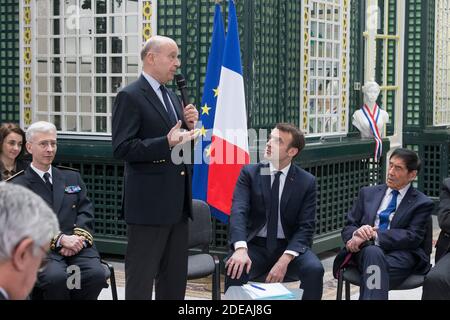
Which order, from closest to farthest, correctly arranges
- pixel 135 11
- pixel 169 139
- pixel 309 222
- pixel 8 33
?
pixel 169 139 → pixel 309 222 → pixel 135 11 → pixel 8 33

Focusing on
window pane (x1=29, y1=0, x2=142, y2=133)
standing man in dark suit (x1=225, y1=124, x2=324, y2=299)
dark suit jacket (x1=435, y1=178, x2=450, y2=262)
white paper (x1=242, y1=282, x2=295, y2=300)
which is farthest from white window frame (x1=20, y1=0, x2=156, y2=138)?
white paper (x1=242, y1=282, x2=295, y2=300)

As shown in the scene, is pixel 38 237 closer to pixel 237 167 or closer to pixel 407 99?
pixel 237 167

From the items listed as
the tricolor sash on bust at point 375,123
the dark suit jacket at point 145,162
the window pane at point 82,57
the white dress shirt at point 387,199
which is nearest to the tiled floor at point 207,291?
the white dress shirt at point 387,199

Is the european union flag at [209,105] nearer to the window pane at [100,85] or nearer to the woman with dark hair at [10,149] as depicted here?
the window pane at [100,85]

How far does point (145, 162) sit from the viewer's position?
3982 mm

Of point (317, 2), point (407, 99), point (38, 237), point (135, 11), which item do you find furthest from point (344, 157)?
point (38, 237)

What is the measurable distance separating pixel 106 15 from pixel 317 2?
5.85 feet

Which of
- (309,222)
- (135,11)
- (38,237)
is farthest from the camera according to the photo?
(135,11)

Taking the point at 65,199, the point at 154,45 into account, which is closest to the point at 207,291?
the point at 65,199

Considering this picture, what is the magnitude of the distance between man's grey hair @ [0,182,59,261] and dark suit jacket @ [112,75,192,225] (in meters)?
1.97

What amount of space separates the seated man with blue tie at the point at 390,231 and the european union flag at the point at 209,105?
1.39 meters

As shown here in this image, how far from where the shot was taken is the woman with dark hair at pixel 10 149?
17.3 feet

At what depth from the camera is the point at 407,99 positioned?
9570mm

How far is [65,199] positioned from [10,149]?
96cm
